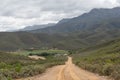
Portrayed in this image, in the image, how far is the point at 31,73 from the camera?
3431 cm

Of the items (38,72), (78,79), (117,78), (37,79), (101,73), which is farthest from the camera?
(38,72)

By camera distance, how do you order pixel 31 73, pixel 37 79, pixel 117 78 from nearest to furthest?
pixel 117 78 → pixel 37 79 → pixel 31 73

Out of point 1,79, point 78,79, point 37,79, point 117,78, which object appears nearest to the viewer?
point 1,79

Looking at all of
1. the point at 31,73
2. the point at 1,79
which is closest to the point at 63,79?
the point at 1,79

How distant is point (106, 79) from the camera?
2656cm

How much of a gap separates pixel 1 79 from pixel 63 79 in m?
5.90

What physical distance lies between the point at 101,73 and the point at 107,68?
130 cm

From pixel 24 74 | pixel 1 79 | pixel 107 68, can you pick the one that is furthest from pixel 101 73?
pixel 1 79

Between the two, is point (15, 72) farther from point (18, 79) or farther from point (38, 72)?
point (38, 72)

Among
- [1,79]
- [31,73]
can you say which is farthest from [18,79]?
[1,79]

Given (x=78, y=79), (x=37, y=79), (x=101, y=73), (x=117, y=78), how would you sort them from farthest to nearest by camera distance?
(x=101, y=73)
(x=37, y=79)
(x=78, y=79)
(x=117, y=78)

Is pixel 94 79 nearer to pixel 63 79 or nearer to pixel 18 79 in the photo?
pixel 63 79

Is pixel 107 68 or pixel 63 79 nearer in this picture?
pixel 63 79

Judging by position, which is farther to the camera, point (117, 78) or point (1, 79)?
point (117, 78)
